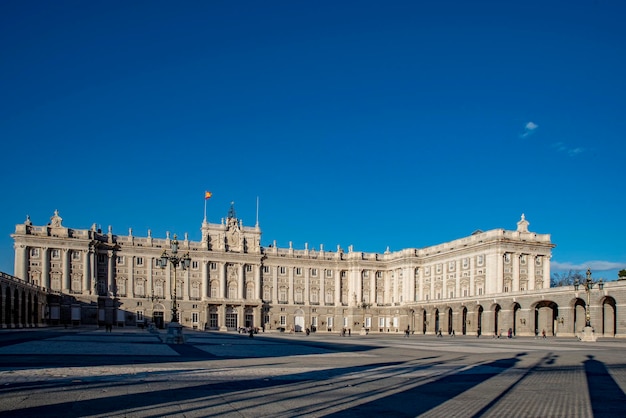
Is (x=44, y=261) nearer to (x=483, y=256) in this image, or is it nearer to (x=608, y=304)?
(x=483, y=256)

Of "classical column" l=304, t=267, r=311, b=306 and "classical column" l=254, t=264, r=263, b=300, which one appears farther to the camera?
"classical column" l=304, t=267, r=311, b=306

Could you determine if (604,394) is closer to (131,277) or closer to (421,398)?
(421,398)

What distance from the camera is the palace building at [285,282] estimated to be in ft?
324

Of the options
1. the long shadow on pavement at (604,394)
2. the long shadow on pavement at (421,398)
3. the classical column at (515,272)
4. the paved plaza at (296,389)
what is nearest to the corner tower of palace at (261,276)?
the classical column at (515,272)

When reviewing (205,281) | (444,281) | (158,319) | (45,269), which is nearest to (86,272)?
(45,269)

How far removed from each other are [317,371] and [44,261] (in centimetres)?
9226

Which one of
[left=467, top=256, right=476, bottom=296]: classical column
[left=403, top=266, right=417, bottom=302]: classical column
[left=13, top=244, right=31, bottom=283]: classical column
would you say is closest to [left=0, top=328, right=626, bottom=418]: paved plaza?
[left=467, top=256, right=476, bottom=296]: classical column

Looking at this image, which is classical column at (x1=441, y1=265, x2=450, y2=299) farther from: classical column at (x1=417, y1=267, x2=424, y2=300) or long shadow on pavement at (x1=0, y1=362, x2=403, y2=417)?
long shadow on pavement at (x1=0, y1=362, x2=403, y2=417)

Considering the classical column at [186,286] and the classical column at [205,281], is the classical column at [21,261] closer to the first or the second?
Result: the classical column at [186,286]

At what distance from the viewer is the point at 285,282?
413ft

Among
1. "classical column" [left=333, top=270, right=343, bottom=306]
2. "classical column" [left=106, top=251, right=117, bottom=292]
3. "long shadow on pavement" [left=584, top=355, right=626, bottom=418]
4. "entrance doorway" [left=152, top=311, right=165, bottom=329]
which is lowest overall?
"entrance doorway" [left=152, top=311, right=165, bottom=329]

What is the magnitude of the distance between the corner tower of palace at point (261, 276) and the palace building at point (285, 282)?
0.63ft

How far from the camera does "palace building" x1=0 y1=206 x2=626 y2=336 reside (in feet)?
324

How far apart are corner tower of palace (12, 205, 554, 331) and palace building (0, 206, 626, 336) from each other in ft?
0.63
